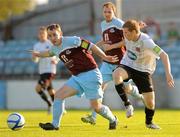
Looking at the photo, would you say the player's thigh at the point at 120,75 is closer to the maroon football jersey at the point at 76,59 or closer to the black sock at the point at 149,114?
the maroon football jersey at the point at 76,59

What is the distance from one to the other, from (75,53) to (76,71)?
0.32m

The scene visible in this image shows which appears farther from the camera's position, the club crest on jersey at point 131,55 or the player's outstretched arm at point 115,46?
the player's outstretched arm at point 115,46

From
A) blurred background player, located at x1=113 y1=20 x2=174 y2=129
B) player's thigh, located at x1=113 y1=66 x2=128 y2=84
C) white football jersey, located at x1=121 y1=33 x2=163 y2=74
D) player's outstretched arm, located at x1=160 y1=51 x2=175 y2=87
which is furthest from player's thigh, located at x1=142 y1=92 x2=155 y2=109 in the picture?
player's outstretched arm, located at x1=160 y1=51 x2=175 y2=87

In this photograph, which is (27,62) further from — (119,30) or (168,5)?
(119,30)

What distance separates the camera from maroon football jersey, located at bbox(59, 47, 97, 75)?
39.4 feet

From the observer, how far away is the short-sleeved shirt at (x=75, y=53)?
11938 millimetres

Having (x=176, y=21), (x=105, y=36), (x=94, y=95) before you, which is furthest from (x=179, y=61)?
(x=94, y=95)

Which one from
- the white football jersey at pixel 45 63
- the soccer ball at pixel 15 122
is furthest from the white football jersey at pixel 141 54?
the white football jersey at pixel 45 63

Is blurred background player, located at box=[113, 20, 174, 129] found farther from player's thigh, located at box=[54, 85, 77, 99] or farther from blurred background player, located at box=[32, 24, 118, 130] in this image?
player's thigh, located at box=[54, 85, 77, 99]

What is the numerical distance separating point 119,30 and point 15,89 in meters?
11.8

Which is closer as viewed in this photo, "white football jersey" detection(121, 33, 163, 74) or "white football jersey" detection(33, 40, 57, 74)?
"white football jersey" detection(121, 33, 163, 74)

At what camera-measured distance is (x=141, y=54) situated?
12.2 meters

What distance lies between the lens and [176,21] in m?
31.0

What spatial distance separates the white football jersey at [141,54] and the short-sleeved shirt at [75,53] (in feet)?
2.41
